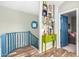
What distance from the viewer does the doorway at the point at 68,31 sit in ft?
5.02

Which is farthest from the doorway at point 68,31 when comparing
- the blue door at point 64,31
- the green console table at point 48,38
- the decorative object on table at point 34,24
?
the decorative object on table at point 34,24

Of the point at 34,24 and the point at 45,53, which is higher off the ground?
the point at 34,24

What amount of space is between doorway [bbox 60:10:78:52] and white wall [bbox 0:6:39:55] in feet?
1.18

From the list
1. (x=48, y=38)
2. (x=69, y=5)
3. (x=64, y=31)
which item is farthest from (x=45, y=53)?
(x=69, y=5)

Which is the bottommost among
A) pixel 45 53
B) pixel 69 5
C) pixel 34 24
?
pixel 45 53

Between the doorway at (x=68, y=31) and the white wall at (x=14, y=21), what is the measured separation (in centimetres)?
36

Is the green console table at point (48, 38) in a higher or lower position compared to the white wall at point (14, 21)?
lower

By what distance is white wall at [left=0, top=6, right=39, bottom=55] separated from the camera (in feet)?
4.86

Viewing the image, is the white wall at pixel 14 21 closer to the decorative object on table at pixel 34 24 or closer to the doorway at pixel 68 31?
the decorative object on table at pixel 34 24

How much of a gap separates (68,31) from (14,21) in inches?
29.2

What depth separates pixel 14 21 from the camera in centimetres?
152

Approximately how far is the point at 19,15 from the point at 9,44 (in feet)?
1.32

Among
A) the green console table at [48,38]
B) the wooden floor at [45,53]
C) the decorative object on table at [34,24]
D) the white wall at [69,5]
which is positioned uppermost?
the white wall at [69,5]

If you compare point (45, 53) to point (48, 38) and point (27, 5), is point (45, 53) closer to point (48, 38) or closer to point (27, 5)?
point (48, 38)
